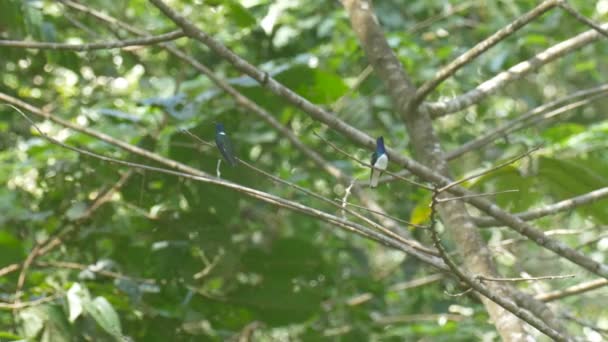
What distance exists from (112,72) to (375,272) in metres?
2.33

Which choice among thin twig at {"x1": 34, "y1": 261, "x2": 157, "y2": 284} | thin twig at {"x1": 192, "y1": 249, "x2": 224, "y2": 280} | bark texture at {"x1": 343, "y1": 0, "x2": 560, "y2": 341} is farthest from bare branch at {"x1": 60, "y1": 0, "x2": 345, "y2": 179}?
thin twig at {"x1": 34, "y1": 261, "x2": 157, "y2": 284}

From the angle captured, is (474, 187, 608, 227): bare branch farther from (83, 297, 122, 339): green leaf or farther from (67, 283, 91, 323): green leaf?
(67, 283, 91, 323): green leaf

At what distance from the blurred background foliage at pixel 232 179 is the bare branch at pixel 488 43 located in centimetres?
54

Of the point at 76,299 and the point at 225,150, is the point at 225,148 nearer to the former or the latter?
the point at 225,150

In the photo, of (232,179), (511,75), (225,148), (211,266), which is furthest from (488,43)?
(211,266)

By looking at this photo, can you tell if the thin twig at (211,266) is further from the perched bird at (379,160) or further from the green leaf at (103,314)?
the perched bird at (379,160)

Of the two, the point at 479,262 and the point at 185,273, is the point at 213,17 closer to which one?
the point at 185,273

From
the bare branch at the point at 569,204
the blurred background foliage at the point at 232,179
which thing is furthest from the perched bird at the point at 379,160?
the blurred background foliage at the point at 232,179

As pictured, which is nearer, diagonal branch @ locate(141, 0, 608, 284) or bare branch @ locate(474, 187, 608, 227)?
diagonal branch @ locate(141, 0, 608, 284)

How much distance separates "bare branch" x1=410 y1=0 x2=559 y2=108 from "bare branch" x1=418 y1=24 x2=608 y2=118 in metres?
0.15

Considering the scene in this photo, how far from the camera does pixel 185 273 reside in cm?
358

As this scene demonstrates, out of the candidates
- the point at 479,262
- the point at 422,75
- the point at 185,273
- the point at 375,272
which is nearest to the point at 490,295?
the point at 479,262

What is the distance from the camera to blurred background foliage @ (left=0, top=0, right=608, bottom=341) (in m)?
3.33

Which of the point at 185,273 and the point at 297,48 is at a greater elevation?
the point at 297,48
